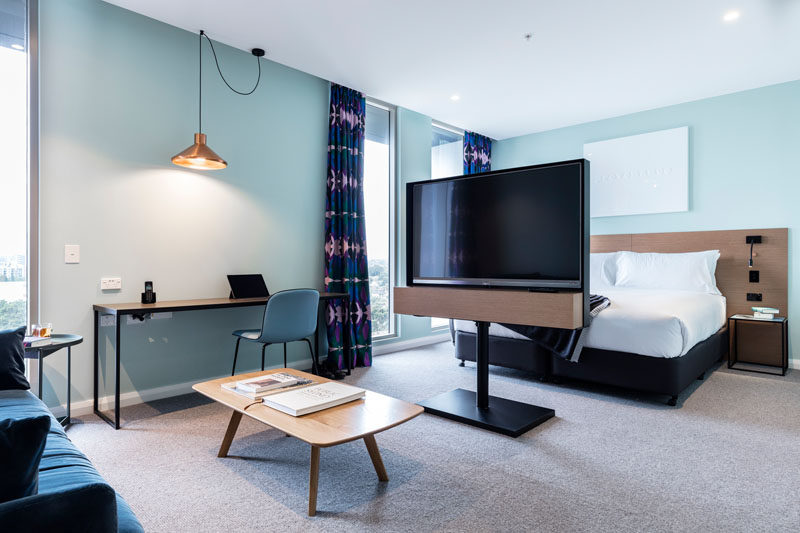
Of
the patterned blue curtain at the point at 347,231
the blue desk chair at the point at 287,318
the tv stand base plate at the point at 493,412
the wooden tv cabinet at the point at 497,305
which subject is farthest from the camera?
the patterned blue curtain at the point at 347,231

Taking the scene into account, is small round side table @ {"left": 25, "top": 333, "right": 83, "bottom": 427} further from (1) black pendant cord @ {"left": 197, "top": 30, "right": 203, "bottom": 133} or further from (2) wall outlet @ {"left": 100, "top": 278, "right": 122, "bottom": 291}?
(1) black pendant cord @ {"left": 197, "top": 30, "right": 203, "bottom": 133}

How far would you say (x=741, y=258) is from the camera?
455 cm

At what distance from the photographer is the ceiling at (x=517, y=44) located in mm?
3057

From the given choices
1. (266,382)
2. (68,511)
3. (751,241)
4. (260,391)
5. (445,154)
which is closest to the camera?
(68,511)

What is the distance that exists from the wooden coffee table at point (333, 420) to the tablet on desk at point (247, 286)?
55.6 inches

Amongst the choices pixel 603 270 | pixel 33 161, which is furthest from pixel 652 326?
pixel 33 161

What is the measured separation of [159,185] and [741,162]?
529 cm

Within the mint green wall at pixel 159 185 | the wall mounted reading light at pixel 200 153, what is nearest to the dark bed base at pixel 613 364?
the mint green wall at pixel 159 185

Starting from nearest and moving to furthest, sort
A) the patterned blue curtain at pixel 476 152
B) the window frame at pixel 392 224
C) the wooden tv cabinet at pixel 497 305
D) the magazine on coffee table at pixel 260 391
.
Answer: the magazine on coffee table at pixel 260 391 → the wooden tv cabinet at pixel 497 305 → the window frame at pixel 392 224 → the patterned blue curtain at pixel 476 152

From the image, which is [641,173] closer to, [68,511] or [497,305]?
[497,305]

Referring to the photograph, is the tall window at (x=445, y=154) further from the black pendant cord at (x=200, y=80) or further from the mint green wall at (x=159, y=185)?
the black pendant cord at (x=200, y=80)

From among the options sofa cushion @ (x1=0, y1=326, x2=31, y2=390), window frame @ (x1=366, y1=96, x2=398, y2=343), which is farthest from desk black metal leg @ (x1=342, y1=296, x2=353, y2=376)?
sofa cushion @ (x1=0, y1=326, x2=31, y2=390)

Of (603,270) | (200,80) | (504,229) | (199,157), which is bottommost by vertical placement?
(603,270)

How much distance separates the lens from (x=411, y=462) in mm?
2275
